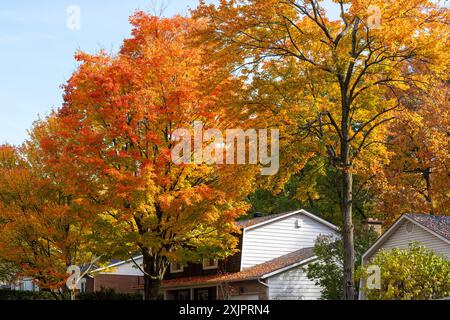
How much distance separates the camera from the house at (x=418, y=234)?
27.0 m

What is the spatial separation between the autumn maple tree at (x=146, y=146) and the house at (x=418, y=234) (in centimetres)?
721

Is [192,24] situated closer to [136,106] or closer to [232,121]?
[136,106]

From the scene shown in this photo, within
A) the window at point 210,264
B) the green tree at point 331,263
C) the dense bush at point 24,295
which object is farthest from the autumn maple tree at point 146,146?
the dense bush at point 24,295

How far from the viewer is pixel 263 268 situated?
35750mm

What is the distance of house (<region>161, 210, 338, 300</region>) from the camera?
113 feet

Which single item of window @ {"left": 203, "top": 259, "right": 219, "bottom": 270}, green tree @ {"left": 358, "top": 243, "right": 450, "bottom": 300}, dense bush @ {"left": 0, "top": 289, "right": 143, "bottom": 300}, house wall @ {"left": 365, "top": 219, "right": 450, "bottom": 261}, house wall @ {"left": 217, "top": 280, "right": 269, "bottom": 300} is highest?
house wall @ {"left": 365, "top": 219, "right": 450, "bottom": 261}

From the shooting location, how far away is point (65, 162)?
27.7m

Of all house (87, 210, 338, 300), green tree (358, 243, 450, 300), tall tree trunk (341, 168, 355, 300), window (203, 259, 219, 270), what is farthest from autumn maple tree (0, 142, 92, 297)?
green tree (358, 243, 450, 300)

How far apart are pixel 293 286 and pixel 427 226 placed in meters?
9.75

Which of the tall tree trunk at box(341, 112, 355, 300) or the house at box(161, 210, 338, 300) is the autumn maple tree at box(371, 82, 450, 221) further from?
the tall tree trunk at box(341, 112, 355, 300)

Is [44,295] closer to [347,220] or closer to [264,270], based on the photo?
[264,270]

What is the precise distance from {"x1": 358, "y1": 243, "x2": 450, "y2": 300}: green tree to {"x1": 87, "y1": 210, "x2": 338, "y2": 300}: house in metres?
12.1
